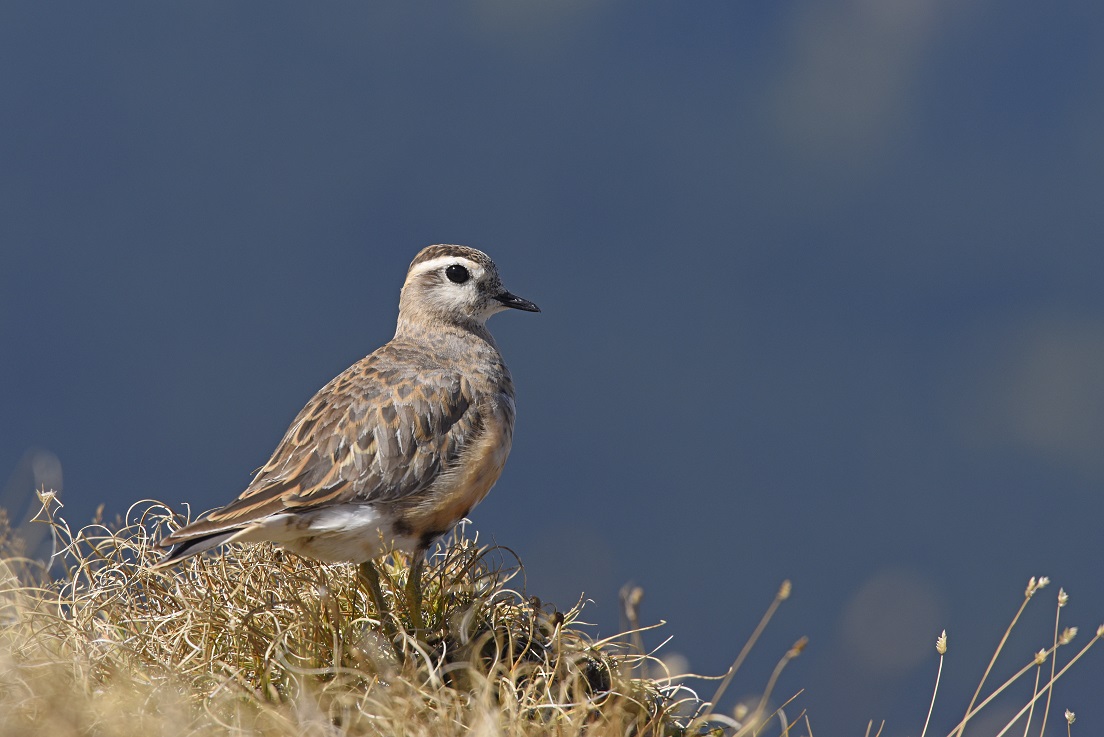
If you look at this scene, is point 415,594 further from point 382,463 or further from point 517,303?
point 517,303

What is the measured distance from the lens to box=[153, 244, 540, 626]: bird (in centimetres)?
655

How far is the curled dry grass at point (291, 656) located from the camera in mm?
5723

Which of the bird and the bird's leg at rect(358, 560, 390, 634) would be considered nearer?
the bird

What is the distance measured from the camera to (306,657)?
6406 mm

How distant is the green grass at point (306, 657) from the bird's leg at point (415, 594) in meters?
0.07

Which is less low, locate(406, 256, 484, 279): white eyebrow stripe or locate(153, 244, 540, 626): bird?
locate(406, 256, 484, 279): white eyebrow stripe

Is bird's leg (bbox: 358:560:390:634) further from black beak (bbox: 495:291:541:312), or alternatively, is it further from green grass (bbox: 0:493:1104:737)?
black beak (bbox: 495:291:541:312)

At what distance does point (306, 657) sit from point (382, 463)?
3.78 ft

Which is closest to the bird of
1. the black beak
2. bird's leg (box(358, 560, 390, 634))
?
bird's leg (box(358, 560, 390, 634))

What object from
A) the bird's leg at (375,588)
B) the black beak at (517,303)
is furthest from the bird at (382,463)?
the black beak at (517,303)

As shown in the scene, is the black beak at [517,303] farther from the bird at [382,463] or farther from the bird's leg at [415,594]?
the bird's leg at [415,594]

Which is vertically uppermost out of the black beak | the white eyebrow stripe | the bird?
the white eyebrow stripe

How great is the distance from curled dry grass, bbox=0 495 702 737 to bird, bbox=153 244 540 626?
310 mm

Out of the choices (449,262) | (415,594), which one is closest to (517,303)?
(449,262)
